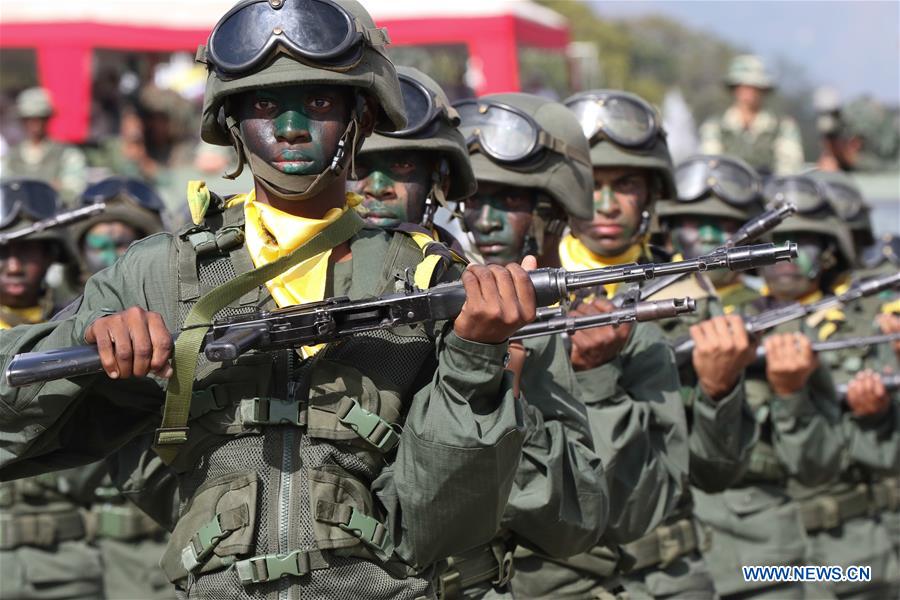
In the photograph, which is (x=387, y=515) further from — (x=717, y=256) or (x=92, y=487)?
(x=92, y=487)

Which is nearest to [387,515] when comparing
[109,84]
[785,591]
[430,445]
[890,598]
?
[430,445]

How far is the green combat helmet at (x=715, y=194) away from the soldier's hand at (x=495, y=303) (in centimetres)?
520

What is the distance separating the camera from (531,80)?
23.3 m

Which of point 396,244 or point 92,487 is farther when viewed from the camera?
point 92,487

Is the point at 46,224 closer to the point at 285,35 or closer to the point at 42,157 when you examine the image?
the point at 285,35

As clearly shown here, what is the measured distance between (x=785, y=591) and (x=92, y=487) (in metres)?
3.74

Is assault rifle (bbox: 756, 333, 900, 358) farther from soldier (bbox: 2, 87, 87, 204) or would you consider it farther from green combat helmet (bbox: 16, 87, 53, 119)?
green combat helmet (bbox: 16, 87, 53, 119)

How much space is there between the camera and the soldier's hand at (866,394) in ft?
32.7

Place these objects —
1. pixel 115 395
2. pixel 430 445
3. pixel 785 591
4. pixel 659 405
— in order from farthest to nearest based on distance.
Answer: pixel 785 591, pixel 659 405, pixel 115 395, pixel 430 445

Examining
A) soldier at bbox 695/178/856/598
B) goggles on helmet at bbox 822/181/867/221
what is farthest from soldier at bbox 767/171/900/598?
goggles on helmet at bbox 822/181/867/221

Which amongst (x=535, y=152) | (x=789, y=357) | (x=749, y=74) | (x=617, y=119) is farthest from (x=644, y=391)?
(x=749, y=74)

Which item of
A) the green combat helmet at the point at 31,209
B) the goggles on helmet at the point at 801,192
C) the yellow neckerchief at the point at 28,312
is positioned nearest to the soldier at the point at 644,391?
the goggles on helmet at the point at 801,192

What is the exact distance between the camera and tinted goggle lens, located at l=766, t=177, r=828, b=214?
34.6ft

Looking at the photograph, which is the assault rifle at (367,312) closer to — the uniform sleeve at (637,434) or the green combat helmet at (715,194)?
the uniform sleeve at (637,434)
